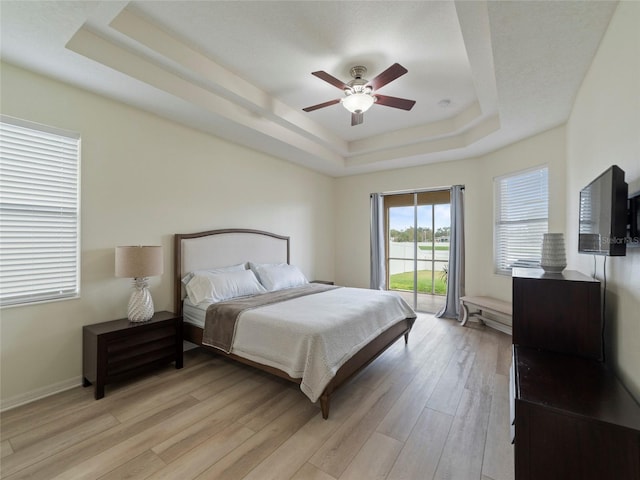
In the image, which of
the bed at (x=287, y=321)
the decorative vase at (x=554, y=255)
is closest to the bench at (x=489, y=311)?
the bed at (x=287, y=321)

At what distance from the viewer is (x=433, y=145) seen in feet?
14.8

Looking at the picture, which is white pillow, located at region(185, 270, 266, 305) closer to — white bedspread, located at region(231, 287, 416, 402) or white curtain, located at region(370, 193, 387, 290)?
white bedspread, located at region(231, 287, 416, 402)

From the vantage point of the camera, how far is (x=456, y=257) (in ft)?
16.2

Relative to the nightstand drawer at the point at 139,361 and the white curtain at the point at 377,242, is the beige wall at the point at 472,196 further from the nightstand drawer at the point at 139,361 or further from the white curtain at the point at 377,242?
the nightstand drawer at the point at 139,361

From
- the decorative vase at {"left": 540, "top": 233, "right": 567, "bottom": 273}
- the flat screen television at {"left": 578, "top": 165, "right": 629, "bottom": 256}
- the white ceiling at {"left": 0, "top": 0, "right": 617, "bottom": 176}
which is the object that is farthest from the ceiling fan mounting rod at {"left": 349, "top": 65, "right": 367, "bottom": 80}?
the decorative vase at {"left": 540, "top": 233, "right": 567, "bottom": 273}

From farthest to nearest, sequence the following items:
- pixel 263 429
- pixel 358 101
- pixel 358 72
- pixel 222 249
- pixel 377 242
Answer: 1. pixel 377 242
2. pixel 222 249
3. pixel 358 72
4. pixel 358 101
5. pixel 263 429

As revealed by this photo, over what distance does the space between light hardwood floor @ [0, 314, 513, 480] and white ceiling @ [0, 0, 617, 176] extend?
277cm

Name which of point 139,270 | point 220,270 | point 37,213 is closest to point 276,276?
point 220,270

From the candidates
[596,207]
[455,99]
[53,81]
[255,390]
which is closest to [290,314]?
[255,390]

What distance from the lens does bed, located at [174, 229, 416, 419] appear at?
229cm

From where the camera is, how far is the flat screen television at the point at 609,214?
4.63ft

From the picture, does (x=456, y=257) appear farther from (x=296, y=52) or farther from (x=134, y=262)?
(x=134, y=262)

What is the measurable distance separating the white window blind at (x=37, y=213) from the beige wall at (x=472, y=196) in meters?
4.53

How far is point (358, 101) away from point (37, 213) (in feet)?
9.97
